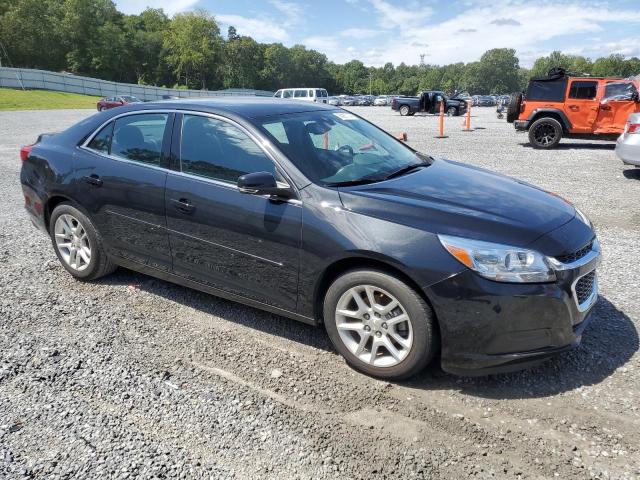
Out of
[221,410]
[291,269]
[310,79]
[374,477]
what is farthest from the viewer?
[310,79]

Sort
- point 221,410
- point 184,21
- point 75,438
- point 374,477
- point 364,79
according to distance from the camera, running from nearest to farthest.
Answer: point 374,477 < point 75,438 < point 221,410 < point 184,21 < point 364,79

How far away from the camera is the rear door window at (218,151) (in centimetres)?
340

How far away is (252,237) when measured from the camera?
3301mm

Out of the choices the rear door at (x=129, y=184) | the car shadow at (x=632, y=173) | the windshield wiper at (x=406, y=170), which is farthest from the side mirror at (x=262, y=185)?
the car shadow at (x=632, y=173)

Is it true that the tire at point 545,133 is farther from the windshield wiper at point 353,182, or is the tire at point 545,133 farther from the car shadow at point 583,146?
the windshield wiper at point 353,182

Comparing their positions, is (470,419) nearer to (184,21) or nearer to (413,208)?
(413,208)

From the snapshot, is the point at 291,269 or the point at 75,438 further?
the point at 291,269

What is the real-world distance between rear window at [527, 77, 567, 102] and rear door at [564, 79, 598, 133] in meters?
0.20

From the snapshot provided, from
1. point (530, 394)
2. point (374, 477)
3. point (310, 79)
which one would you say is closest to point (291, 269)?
point (374, 477)

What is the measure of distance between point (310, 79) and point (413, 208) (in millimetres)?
141513

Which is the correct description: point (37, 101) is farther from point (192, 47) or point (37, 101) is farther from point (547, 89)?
point (192, 47)

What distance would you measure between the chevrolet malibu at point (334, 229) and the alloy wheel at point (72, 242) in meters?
0.02

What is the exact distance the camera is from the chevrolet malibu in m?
2.71

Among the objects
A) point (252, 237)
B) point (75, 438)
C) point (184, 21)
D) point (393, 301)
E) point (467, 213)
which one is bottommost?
point (75, 438)
